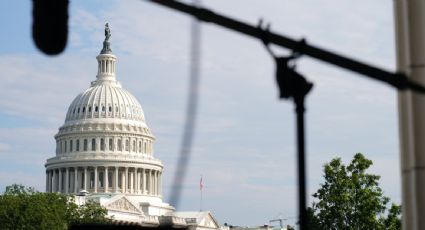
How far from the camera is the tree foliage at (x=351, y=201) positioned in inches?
2532

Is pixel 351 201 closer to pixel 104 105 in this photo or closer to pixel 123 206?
pixel 123 206

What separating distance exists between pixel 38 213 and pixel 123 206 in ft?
220

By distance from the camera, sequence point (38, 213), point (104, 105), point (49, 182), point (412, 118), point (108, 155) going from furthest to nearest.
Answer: point (104, 105) < point (49, 182) < point (108, 155) < point (38, 213) < point (412, 118)

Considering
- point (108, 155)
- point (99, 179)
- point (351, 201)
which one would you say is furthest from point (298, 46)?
point (99, 179)

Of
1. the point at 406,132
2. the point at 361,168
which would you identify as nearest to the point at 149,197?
the point at 361,168

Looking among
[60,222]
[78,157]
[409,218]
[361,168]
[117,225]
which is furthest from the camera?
[78,157]

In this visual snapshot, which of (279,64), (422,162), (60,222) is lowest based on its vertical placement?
(422,162)

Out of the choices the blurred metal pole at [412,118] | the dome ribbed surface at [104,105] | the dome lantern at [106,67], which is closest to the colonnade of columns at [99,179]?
the dome ribbed surface at [104,105]

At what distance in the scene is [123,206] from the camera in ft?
540

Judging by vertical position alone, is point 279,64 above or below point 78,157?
below

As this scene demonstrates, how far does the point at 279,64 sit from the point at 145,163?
7021 inches

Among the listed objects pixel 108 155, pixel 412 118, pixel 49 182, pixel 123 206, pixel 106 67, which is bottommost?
pixel 412 118

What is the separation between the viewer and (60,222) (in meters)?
98.8

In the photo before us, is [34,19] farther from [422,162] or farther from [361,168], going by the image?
[361,168]
